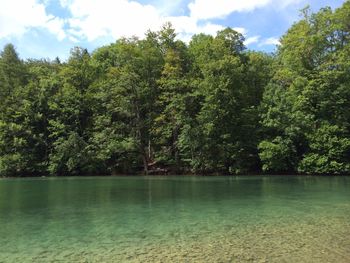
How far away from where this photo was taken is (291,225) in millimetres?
13484

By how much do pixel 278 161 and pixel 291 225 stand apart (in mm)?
29555

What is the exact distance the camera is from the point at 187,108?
4747cm

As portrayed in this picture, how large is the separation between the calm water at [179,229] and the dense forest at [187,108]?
21182 millimetres

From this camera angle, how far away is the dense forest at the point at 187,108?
139ft

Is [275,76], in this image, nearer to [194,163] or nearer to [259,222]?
[194,163]

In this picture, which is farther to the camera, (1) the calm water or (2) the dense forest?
(2) the dense forest

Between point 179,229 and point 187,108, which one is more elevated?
point 187,108

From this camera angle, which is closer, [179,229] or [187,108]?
[179,229]

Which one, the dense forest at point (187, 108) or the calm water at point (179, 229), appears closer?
the calm water at point (179, 229)

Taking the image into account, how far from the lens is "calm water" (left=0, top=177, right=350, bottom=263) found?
9867mm

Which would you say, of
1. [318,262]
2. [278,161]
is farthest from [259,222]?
[278,161]

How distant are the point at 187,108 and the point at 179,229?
3476 cm

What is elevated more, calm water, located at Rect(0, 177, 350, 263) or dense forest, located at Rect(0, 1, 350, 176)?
dense forest, located at Rect(0, 1, 350, 176)

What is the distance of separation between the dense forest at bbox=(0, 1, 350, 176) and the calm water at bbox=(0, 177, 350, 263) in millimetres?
21182
